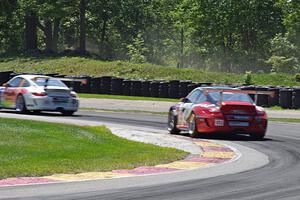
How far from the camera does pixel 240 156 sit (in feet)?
47.8

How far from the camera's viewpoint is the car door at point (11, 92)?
26.5 m

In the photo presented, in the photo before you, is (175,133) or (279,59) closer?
(175,133)

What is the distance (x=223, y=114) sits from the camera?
19.0 meters

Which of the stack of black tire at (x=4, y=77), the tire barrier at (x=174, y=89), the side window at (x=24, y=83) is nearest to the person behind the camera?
the side window at (x=24, y=83)

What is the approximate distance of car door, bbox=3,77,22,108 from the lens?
26.5 m

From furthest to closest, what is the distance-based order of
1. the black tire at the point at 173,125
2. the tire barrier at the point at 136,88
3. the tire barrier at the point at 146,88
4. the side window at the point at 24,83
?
the tire barrier at the point at 136,88 < the tire barrier at the point at 146,88 < the side window at the point at 24,83 < the black tire at the point at 173,125

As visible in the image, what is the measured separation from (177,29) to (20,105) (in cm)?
6195

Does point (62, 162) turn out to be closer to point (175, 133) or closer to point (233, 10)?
point (175, 133)

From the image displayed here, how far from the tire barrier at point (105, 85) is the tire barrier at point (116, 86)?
20cm

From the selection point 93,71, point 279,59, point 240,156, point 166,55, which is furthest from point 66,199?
point 166,55

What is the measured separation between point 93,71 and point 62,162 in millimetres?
39462

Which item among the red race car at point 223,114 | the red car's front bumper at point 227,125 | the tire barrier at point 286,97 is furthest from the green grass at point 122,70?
→ the red car's front bumper at point 227,125

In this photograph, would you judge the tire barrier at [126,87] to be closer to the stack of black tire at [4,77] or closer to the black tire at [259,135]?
the stack of black tire at [4,77]

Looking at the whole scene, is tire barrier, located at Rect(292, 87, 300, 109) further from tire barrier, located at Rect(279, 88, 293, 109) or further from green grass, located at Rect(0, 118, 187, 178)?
green grass, located at Rect(0, 118, 187, 178)
